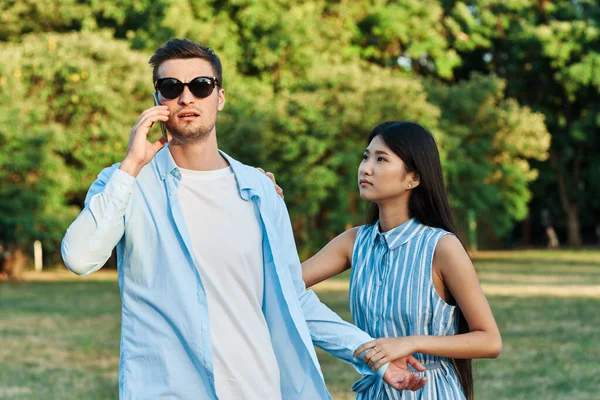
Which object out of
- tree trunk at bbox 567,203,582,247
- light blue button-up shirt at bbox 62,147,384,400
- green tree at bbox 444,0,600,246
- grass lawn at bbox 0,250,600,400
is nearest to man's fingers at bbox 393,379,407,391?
light blue button-up shirt at bbox 62,147,384,400

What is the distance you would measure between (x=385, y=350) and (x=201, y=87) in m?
1.20

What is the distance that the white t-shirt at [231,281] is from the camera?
342 centimetres

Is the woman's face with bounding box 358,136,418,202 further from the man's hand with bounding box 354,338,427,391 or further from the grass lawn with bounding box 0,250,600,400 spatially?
the grass lawn with bounding box 0,250,600,400

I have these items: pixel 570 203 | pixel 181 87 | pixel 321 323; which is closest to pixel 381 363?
pixel 321 323

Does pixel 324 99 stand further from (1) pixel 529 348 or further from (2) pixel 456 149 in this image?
(1) pixel 529 348

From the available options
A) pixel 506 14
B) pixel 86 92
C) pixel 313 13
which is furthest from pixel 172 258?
pixel 506 14

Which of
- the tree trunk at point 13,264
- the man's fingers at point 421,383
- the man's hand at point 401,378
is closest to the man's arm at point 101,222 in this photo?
the man's hand at point 401,378

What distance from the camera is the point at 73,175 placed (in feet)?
90.1

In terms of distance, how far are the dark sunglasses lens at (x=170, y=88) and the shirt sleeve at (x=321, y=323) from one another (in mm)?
554

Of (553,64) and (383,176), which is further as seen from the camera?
(553,64)

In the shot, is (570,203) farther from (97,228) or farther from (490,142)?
(97,228)

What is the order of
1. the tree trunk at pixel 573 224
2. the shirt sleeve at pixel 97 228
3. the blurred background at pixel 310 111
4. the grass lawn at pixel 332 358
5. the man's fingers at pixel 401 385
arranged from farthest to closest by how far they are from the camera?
1. the tree trunk at pixel 573 224
2. the blurred background at pixel 310 111
3. the grass lawn at pixel 332 358
4. the man's fingers at pixel 401 385
5. the shirt sleeve at pixel 97 228

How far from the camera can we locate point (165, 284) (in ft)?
11.2

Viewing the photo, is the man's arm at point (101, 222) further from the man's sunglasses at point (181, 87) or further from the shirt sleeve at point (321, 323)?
the shirt sleeve at point (321, 323)
